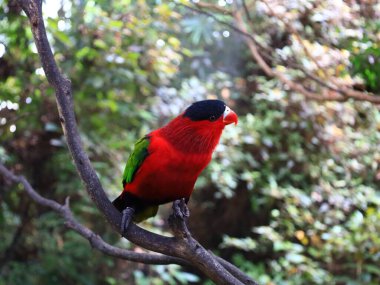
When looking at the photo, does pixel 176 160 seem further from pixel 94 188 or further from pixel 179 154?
pixel 94 188

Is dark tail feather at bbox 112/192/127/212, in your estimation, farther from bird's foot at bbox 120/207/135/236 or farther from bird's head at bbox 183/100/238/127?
bird's head at bbox 183/100/238/127

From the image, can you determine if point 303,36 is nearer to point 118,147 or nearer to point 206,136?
point 118,147

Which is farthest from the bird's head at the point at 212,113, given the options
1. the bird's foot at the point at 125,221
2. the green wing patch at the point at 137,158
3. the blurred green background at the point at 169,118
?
the blurred green background at the point at 169,118

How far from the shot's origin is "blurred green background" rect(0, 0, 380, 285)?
134 inches

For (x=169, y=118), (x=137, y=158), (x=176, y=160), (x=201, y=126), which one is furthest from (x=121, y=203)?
(x=169, y=118)

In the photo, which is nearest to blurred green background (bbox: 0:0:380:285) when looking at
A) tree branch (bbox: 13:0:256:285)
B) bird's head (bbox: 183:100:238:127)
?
bird's head (bbox: 183:100:238:127)

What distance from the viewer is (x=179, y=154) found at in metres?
1.93

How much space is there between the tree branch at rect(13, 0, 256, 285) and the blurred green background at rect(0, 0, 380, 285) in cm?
133

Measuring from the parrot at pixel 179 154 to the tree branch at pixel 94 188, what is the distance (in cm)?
16

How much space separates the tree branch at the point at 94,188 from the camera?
156 centimetres

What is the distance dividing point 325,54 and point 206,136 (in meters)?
2.03

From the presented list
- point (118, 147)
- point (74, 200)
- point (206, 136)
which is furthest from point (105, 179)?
point (206, 136)

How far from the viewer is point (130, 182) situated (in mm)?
2094

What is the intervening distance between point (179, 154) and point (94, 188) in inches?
14.4
